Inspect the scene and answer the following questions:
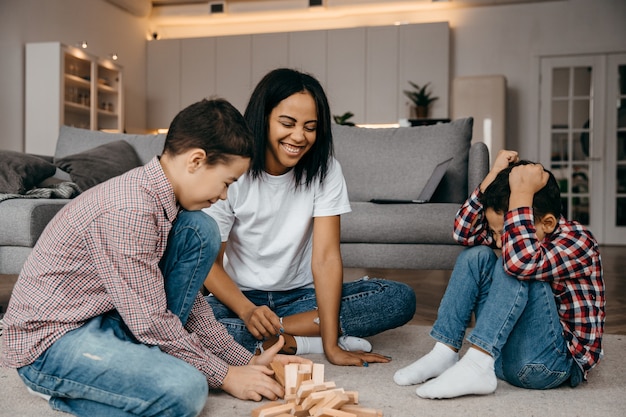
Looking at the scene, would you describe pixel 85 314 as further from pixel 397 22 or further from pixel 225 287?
pixel 397 22

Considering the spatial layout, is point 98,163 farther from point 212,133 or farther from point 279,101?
point 212,133

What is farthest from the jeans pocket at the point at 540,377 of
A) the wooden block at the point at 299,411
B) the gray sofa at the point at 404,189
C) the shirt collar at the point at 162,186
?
the gray sofa at the point at 404,189

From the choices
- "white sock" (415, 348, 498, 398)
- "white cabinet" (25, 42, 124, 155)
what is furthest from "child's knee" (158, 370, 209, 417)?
"white cabinet" (25, 42, 124, 155)

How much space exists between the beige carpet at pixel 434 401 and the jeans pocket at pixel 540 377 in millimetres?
19

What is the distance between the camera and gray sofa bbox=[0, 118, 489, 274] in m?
2.25

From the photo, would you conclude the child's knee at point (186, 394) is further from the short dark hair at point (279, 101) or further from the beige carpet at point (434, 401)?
the short dark hair at point (279, 101)

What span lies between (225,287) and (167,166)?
50 centimetres

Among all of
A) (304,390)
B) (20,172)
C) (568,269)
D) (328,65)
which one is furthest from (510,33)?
(304,390)

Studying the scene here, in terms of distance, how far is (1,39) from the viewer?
5.36 m

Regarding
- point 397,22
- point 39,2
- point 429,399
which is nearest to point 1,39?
point 39,2

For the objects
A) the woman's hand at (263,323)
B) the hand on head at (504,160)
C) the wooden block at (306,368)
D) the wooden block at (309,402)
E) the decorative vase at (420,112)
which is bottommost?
the wooden block at (309,402)

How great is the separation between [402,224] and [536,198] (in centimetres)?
107

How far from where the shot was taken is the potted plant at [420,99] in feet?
21.2

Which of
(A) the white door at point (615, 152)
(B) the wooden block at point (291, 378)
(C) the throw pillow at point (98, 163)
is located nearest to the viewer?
(B) the wooden block at point (291, 378)
